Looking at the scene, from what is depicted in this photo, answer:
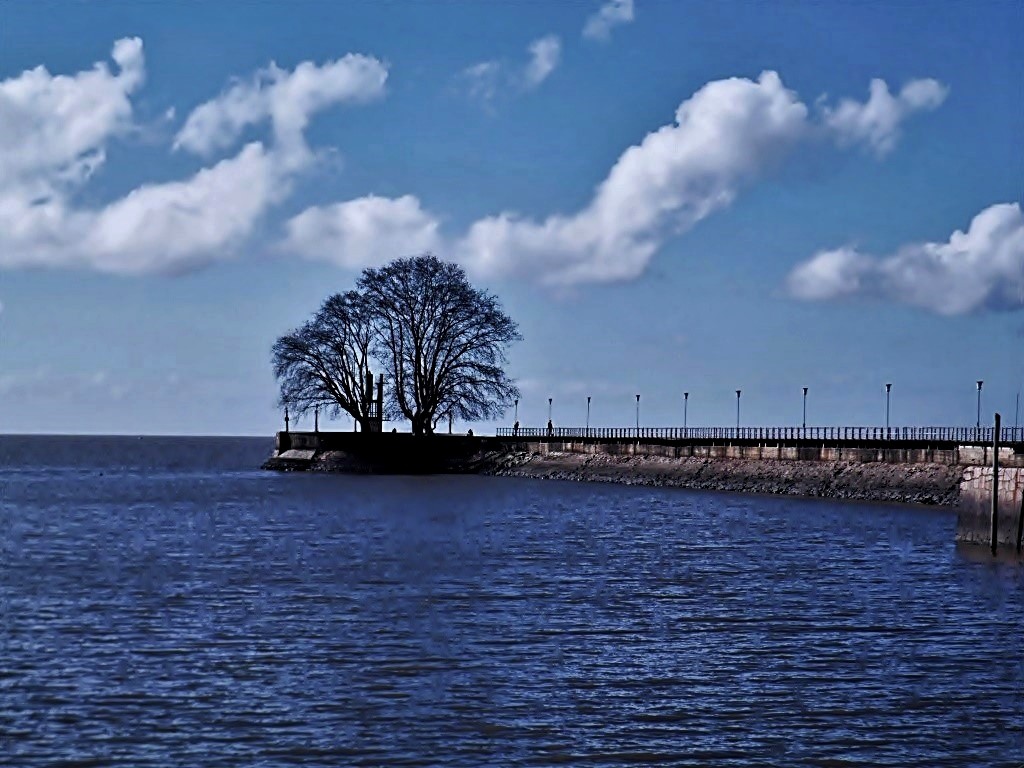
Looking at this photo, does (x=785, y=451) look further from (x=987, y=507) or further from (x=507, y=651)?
(x=507, y=651)

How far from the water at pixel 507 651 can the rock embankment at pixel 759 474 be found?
21044 millimetres

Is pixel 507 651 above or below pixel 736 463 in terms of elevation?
below

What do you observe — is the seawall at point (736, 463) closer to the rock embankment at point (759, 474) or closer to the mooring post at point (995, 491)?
the rock embankment at point (759, 474)

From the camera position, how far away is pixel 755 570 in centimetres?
3491

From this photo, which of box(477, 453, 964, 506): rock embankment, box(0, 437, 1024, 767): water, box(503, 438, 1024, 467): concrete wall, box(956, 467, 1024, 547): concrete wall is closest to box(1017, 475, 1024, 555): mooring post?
box(956, 467, 1024, 547): concrete wall

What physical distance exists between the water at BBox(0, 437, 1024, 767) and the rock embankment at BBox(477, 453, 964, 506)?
21.0 m

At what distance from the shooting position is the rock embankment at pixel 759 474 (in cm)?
6650

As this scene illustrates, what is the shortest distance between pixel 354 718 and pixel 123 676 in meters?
4.34

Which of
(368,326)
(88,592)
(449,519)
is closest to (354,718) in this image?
(88,592)

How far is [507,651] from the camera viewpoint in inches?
861

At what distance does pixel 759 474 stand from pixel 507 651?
203 feet

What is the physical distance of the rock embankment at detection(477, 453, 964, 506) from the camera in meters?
66.5

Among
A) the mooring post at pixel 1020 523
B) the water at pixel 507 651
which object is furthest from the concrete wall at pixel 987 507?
the water at pixel 507 651

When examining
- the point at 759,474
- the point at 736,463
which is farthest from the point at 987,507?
the point at 736,463
